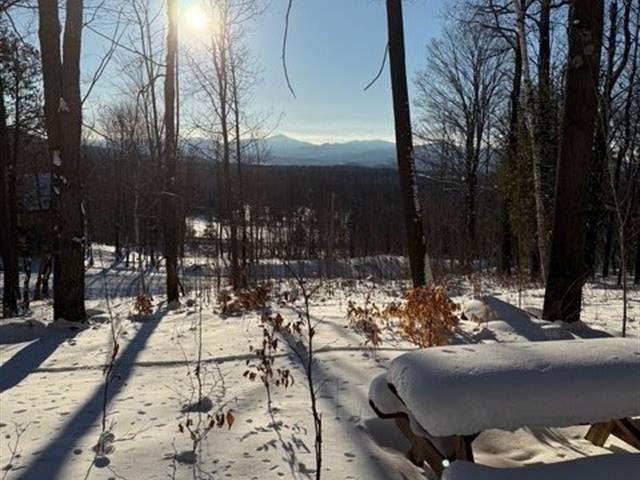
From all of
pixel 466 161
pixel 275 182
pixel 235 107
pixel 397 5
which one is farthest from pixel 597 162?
pixel 275 182

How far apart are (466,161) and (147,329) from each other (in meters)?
19.6

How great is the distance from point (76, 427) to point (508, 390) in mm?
2344

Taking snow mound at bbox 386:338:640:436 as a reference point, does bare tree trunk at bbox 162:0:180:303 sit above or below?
above

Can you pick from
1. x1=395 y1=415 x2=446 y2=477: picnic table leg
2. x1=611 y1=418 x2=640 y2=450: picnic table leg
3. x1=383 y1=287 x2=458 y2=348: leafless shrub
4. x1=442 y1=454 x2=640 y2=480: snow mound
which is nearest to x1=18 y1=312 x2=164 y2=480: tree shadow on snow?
x1=395 y1=415 x2=446 y2=477: picnic table leg

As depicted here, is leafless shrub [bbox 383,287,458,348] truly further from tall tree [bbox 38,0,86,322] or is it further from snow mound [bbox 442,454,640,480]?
tall tree [bbox 38,0,86,322]

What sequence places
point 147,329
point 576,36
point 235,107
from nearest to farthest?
1. point 576,36
2. point 147,329
3. point 235,107

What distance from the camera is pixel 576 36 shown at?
5.38m

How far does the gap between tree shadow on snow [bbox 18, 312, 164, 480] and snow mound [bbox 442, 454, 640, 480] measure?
1740 mm

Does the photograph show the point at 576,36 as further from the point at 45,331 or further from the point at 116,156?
the point at 116,156

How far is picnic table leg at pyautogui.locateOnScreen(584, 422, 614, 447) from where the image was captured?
2.80 meters

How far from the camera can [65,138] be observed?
261 inches

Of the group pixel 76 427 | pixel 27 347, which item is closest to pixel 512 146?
pixel 27 347

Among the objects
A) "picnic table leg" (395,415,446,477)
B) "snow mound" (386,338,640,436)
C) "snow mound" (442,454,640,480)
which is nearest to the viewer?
"snow mound" (442,454,640,480)

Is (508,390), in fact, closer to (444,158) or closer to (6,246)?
(6,246)
